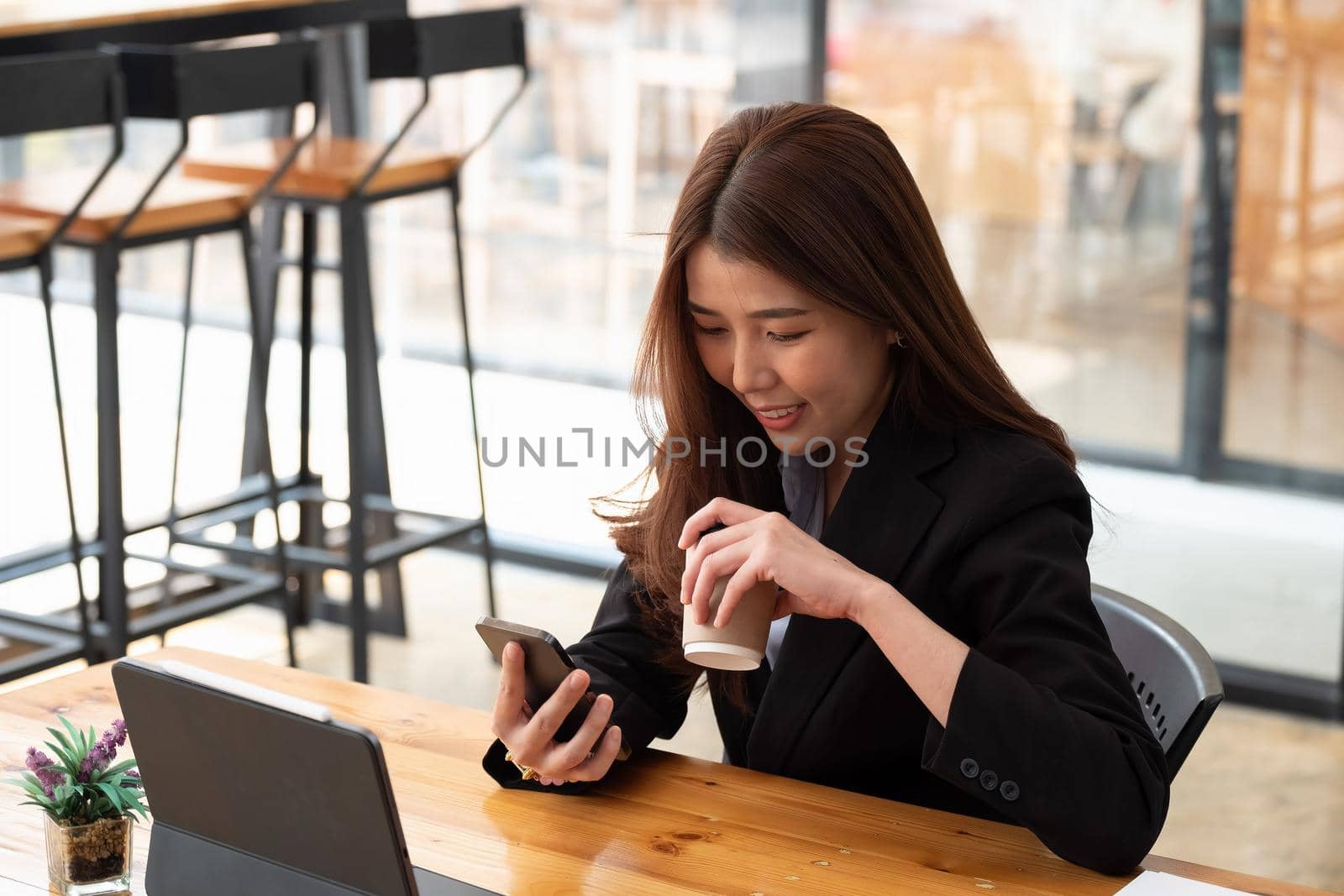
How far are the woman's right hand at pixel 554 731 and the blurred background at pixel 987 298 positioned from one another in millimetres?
1744

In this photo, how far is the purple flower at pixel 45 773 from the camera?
117 centimetres

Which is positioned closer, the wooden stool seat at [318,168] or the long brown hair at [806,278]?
the long brown hair at [806,278]

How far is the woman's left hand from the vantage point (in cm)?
125

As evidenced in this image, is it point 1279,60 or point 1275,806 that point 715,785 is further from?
point 1279,60

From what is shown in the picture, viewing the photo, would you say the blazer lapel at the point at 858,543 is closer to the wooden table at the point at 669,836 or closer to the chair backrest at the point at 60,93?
the wooden table at the point at 669,836

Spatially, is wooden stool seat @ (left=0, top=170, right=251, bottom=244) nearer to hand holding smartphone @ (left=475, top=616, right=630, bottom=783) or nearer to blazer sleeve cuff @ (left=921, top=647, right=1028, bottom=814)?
hand holding smartphone @ (left=475, top=616, right=630, bottom=783)

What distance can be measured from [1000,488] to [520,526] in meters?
3.15

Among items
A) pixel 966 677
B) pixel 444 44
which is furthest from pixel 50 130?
pixel 966 677

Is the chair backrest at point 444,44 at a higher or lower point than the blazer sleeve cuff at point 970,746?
higher

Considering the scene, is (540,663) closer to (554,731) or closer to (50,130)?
(554,731)

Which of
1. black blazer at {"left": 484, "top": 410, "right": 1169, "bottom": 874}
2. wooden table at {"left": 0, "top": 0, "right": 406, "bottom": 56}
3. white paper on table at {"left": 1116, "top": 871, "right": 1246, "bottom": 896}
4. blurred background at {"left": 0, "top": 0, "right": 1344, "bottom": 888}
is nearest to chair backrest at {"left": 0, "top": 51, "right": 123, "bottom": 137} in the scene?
wooden table at {"left": 0, "top": 0, "right": 406, "bottom": 56}

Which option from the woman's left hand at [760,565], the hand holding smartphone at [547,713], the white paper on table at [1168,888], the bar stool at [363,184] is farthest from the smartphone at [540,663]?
the bar stool at [363,184]

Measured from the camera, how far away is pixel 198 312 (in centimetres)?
483

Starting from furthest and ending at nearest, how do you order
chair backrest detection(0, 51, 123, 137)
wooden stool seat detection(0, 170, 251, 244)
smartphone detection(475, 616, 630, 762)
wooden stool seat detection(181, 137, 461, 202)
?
1. wooden stool seat detection(181, 137, 461, 202)
2. wooden stool seat detection(0, 170, 251, 244)
3. chair backrest detection(0, 51, 123, 137)
4. smartphone detection(475, 616, 630, 762)
